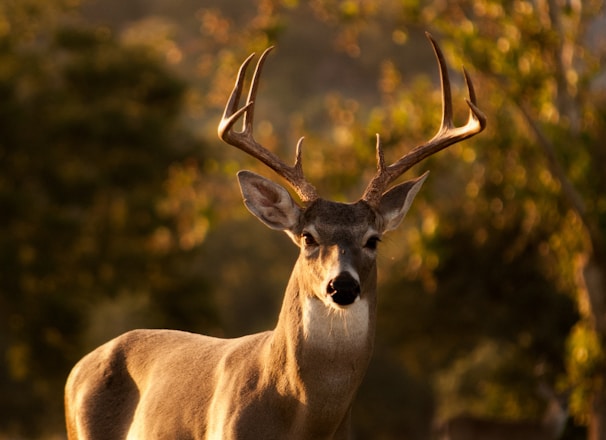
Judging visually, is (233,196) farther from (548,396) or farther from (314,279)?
(314,279)

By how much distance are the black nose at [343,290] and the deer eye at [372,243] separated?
481 millimetres

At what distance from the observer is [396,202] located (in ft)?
31.4

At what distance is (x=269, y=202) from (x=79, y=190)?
2761 cm

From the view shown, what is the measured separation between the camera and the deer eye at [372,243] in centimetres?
909

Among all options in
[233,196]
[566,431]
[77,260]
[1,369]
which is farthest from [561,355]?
[1,369]

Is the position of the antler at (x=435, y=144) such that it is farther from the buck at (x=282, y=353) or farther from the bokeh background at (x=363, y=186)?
the bokeh background at (x=363, y=186)

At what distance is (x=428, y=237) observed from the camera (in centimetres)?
2298

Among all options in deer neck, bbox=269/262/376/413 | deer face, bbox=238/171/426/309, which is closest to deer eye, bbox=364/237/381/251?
deer face, bbox=238/171/426/309

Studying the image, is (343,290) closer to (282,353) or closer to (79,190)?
(282,353)

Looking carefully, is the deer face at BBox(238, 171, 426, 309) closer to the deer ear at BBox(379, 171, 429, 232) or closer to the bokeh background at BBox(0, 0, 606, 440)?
the deer ear at BBox(379, 171, 429, 232)

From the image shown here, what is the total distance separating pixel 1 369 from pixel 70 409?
35.8 metres

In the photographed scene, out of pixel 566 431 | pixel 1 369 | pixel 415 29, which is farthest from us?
pixel 1 369

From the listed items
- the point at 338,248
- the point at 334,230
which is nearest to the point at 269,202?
the point at 334,230

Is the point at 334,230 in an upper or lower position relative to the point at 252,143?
lower
